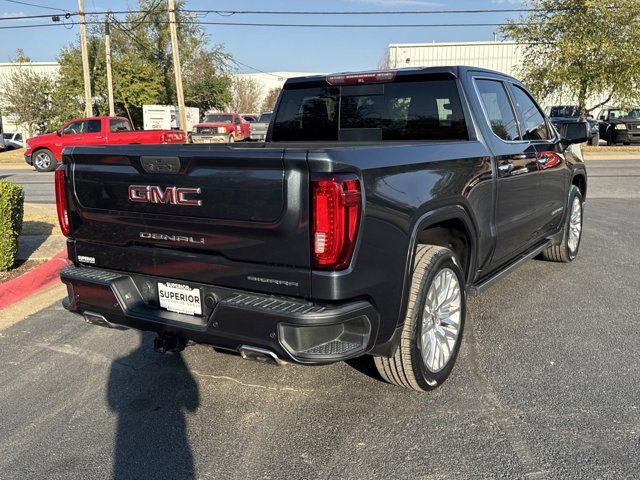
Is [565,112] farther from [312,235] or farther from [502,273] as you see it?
[312,235]

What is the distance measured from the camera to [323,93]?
482 cm

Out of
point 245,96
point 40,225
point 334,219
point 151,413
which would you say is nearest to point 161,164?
point 334,219

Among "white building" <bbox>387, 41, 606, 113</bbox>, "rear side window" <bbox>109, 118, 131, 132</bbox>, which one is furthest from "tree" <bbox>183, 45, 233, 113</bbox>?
"rear side window" <bbox>109, 118, 131, 132</bbox>

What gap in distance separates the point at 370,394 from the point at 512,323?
5.70 ft

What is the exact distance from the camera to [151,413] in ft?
11.0

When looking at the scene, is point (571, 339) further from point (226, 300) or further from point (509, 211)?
point (226, 300)

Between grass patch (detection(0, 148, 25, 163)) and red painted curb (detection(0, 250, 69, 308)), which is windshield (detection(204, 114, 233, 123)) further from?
red painted curb (detection(0, 250, 69, 308))

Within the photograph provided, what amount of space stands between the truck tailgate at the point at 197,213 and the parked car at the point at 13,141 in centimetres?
3904

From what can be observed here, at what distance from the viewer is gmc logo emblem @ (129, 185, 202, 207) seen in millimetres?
2928

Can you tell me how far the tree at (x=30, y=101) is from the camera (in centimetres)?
3909

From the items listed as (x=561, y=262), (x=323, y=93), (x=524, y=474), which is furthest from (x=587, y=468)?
(x=561, y=262)

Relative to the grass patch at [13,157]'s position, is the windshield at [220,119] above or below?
above

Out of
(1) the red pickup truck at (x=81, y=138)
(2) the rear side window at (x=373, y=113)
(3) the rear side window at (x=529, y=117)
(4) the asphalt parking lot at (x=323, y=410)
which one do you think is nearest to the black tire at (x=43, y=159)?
→ (1) the red pickup truck at (x=81, y=138)

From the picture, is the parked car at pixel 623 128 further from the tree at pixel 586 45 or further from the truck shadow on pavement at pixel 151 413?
the truck shadow on pavement at pixel 151 413
